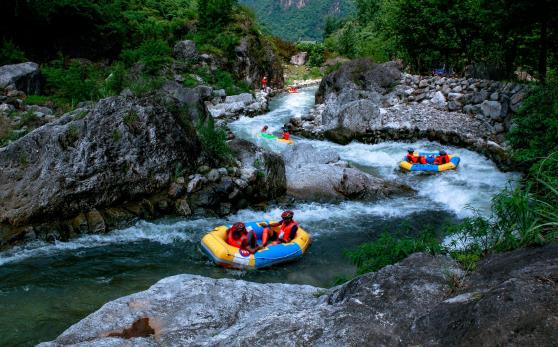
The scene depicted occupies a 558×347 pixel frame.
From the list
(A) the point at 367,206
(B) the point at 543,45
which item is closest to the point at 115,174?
(A) the point at 367,206

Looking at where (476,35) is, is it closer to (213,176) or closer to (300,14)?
(213,176)

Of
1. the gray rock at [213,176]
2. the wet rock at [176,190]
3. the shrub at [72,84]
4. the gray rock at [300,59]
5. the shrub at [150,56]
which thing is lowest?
the wet rock at [176,190]

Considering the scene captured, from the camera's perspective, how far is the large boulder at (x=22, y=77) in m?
13.8

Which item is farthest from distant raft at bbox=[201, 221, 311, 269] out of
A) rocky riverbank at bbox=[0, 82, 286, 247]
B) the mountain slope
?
the mountain slope

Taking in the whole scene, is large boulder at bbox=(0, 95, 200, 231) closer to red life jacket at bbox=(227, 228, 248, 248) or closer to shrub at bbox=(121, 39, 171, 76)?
red life jacket at bbox=(227, 228, 248, 248)

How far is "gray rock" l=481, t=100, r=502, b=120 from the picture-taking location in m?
14.2

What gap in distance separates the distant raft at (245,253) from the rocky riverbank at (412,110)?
7.90 metres

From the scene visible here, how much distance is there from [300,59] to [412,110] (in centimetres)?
2834

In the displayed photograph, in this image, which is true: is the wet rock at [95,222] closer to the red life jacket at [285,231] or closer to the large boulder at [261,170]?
the large boulder at [261,170]

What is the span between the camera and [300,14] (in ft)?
376

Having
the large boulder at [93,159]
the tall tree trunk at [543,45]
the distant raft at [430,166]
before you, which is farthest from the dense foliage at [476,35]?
the large boulder at [93,159]

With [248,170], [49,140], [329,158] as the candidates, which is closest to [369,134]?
[329,158]

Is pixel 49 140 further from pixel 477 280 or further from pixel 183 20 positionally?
pixel 183 20

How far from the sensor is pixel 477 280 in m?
2.71
